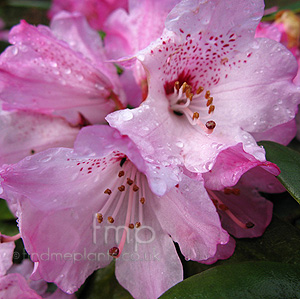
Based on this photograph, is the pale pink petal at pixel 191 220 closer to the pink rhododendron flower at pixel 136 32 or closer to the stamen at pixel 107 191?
the stamen at pixel 107 191

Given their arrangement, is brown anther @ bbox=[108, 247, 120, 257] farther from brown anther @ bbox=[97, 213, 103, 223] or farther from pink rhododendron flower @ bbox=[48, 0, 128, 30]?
pink rhododendron flower @ bbox=[48, 0, 128, 30]

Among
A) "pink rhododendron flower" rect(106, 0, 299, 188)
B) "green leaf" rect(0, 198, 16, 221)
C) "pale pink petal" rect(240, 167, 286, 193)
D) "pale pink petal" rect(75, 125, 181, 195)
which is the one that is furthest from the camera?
"green leaf" rect(0, 198, 16, 221)

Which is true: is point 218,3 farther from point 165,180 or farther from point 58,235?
point 58,235

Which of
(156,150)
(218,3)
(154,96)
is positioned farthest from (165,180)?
(218,3)

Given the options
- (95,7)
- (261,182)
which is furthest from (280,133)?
(95,7)

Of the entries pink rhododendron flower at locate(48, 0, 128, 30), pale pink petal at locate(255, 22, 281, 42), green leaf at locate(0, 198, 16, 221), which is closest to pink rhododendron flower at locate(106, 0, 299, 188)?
pale pink petal at locate(255, 22, 281, 42)

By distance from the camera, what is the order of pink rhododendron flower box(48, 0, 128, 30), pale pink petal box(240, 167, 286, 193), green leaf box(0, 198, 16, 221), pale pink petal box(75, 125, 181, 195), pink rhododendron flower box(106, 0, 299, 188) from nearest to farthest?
pale pink petal box(75, 125, 181, 195) < pink rhododendron flower box(106, 0, 299, 188) < pale pink petal box(240, 167, 286, 193) < green leaf box(0, 198, 16, 221) < pink rhododendron flower box(48, 0, 128, 30)
